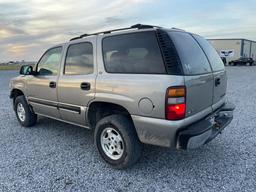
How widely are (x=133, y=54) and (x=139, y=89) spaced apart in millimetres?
543

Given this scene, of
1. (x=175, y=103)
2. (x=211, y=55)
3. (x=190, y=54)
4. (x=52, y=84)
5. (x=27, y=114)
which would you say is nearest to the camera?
(x=175, y=103)

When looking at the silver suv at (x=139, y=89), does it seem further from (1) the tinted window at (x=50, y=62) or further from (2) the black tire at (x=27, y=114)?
(2) the black tire at (x=27, y=114)

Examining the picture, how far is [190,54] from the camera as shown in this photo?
314 cm

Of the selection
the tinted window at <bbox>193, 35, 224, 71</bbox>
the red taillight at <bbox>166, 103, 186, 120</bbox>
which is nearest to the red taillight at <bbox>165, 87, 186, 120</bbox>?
the red taillight at <bbox>166, 103, 186, 120</bbox>

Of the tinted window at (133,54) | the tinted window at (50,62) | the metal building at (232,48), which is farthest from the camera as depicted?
the metal building at (232,48)

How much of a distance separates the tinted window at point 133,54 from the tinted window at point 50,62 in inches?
50.6

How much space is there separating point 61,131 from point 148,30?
3.19 m

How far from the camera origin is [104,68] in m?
3.47

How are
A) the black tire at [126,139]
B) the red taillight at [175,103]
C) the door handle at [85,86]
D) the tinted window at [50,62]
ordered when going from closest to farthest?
the red taillight at [175,103] → the black tire at [126,139] → the door handle at [85,86] → the tinted window at [50,62]

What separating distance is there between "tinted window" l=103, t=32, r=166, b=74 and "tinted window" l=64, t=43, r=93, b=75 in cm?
34

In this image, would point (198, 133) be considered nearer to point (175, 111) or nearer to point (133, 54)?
point (175, 111)

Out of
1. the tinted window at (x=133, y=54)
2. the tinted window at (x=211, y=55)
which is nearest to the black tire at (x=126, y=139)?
the tinted window at (x=133, y=54)

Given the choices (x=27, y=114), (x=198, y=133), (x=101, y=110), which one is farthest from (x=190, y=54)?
(x=27, y=114)

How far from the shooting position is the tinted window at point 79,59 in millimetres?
3736
